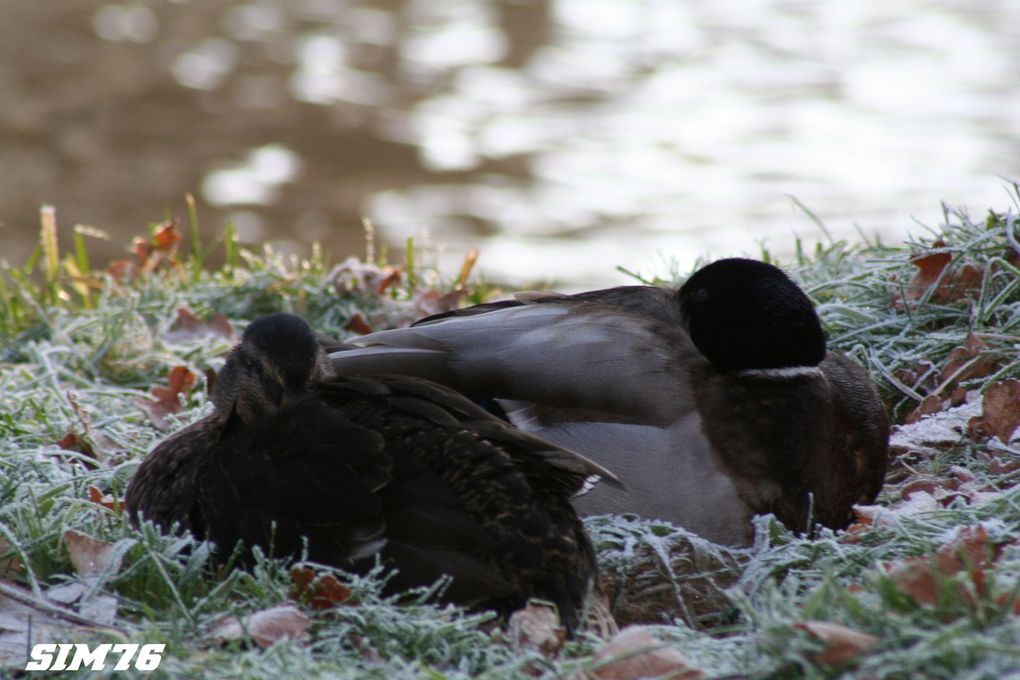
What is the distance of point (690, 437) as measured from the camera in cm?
416

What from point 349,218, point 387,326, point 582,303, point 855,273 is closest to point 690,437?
point 582,303

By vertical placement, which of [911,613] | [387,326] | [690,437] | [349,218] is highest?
[911,613]

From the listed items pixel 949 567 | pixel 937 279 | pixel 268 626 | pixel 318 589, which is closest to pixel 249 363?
pixel 318 589

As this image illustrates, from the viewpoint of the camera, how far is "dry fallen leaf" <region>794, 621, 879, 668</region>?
268 centimetres

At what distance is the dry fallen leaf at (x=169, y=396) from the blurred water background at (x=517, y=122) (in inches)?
157

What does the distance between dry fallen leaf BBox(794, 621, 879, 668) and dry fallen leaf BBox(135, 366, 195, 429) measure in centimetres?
305

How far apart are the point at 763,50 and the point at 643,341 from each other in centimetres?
1086

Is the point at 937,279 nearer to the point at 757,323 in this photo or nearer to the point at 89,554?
the point at 757,323

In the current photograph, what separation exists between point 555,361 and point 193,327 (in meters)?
2.35

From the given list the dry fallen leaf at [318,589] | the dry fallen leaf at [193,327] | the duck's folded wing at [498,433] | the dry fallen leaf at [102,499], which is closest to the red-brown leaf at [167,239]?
the dry fallen leaf at [193,327]

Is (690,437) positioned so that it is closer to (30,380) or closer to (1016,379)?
(1016,379)

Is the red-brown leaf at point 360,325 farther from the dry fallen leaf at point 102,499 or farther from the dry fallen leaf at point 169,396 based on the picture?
the dry fallen leaf at point 102,499

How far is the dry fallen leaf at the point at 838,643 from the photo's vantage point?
8.78ft

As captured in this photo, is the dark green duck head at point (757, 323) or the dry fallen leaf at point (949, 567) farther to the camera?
the dark green duck head at point (757, 323)
